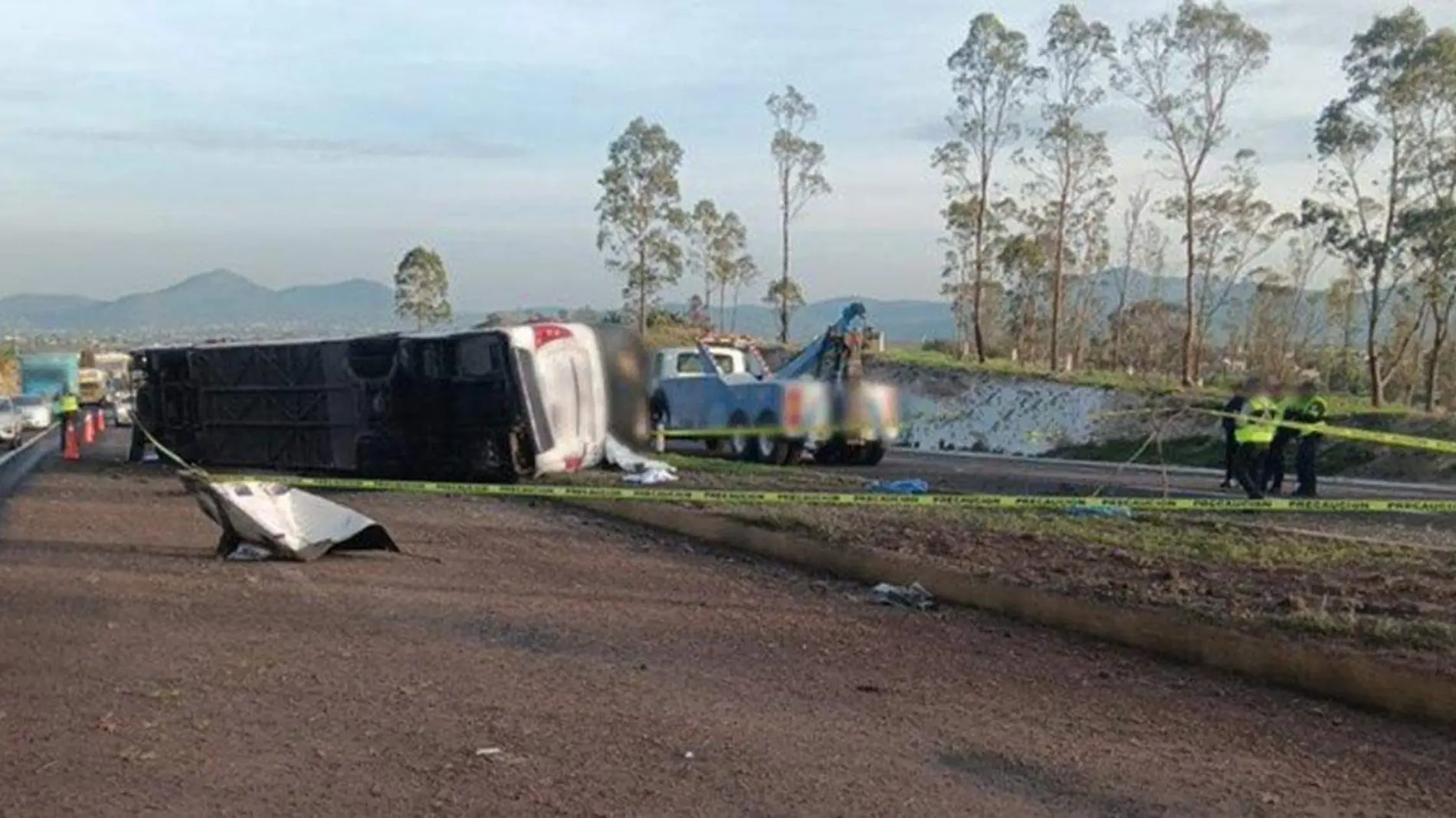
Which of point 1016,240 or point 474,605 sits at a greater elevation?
point 1016,240

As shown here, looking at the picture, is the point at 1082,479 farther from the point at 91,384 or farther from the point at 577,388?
the point at 91,384

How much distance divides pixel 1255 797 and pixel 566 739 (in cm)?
304

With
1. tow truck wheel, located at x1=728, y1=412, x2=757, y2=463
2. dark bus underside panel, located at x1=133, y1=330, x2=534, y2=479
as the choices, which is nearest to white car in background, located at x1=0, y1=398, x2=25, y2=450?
dark bus underside panel, located at x1=133, y1=330, x2=534, y2=479

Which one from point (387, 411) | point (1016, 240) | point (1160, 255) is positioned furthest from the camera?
point (1160, 255)

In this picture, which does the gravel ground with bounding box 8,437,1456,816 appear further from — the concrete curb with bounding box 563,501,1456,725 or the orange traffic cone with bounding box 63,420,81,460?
the orange traffic cone with bounding box 63,420,81,460

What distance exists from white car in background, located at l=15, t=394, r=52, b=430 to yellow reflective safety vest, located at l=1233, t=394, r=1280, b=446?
125 ft

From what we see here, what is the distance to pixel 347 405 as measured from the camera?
2306 centimetres

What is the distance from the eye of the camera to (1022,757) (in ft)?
21.7

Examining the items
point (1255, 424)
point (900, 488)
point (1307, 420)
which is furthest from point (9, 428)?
point (1307, 420)

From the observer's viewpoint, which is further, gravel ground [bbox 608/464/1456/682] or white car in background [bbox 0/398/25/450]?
white car in background [bbox 0/398/25/450]

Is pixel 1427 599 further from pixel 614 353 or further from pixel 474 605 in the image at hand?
pixel 614 353

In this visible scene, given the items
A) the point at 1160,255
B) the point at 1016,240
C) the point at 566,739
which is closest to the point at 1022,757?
the point at 566,739

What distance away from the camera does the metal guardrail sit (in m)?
22.5

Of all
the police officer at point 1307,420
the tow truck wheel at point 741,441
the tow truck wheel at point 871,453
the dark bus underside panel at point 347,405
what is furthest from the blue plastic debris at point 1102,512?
the tow truck wheel at point 741,441
